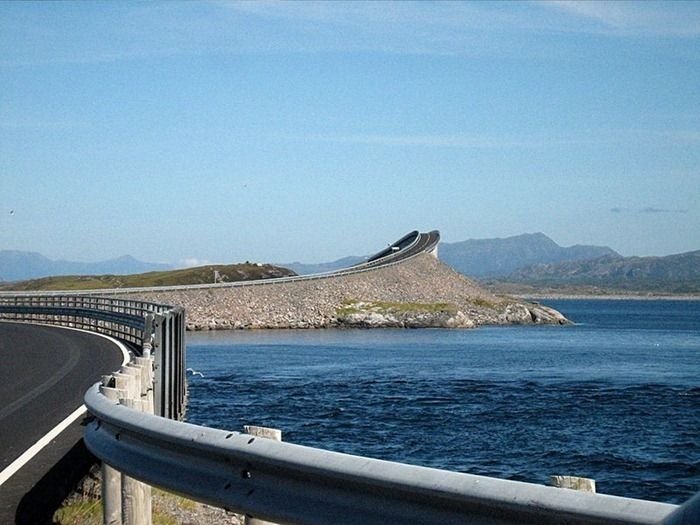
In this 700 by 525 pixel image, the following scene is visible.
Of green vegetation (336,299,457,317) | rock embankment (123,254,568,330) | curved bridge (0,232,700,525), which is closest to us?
curved bridge (0,232,700,525)

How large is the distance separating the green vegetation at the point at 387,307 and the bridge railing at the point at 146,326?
44850 millimetres

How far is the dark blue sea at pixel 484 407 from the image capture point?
73.6 ft

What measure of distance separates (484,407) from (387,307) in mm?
63972

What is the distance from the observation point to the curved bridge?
3.19 meters

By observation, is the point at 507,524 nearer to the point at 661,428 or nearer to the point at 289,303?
the point at 661,428

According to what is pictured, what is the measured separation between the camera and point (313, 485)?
14.1 feet

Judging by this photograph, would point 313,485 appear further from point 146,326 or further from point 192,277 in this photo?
point 192,277

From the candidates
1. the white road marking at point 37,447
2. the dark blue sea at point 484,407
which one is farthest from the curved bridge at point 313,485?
the dark blue sea at point 484,407

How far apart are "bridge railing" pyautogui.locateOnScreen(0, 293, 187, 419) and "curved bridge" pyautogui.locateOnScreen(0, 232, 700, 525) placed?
883cm

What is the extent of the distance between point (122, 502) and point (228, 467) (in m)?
1.84

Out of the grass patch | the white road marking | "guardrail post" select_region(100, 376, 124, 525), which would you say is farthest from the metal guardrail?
the white road marking

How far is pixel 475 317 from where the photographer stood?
103 meters

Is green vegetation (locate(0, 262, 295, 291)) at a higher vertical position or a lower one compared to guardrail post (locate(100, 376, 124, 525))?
lower

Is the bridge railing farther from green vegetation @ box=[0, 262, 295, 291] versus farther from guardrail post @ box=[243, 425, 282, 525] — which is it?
green vegetation @ box=[0, 262, 295, 291]
